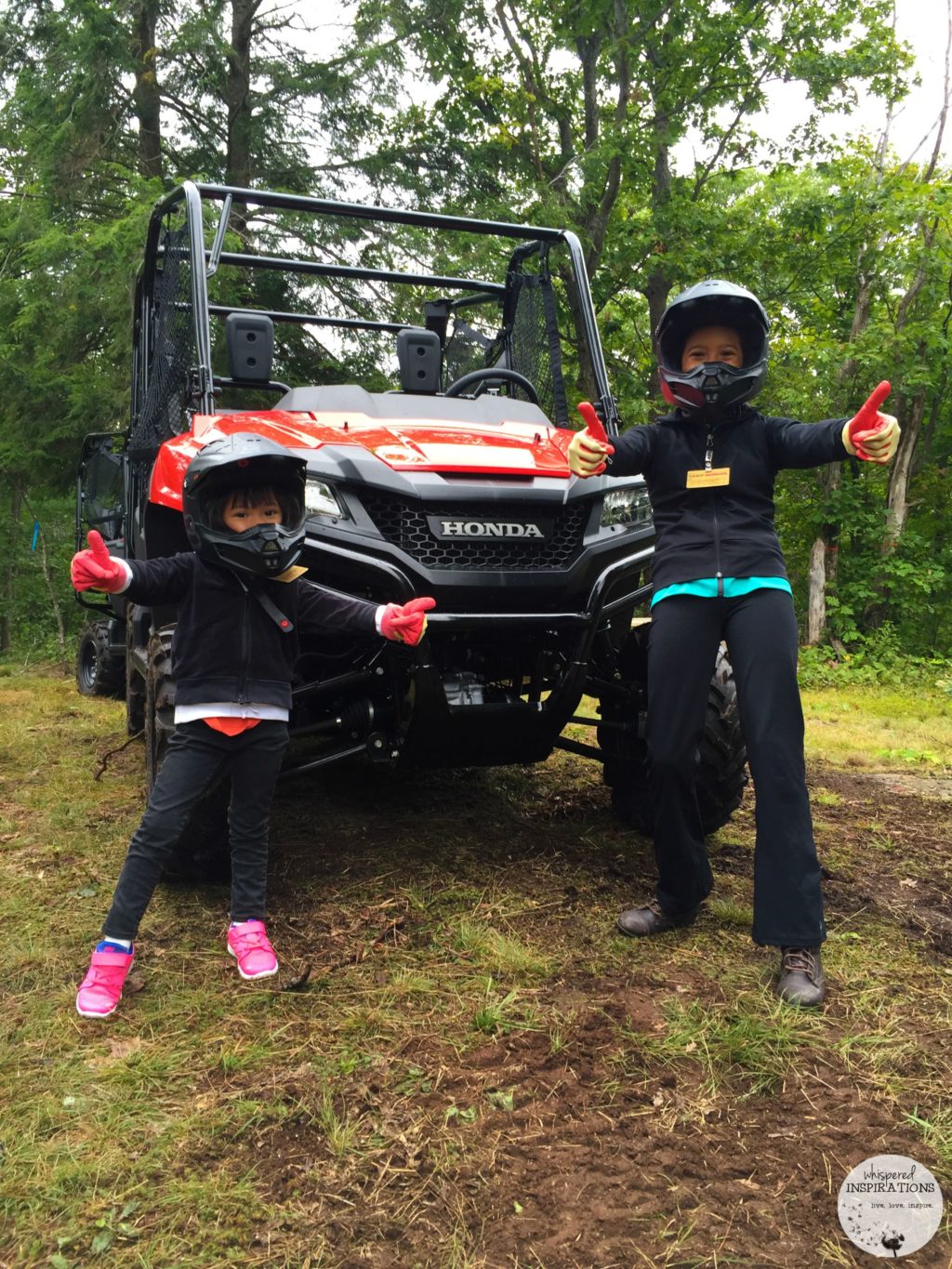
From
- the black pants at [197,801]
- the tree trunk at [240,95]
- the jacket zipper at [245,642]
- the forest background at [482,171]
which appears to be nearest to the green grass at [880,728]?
the forest background at [482,171]

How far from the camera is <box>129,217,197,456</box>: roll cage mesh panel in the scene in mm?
4309

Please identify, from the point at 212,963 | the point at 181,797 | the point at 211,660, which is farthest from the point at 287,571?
the point at 212,963

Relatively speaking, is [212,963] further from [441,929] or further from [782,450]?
[782,450]

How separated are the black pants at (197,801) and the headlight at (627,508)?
1.34m

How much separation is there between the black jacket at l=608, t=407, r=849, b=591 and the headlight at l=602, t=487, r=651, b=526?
41cm

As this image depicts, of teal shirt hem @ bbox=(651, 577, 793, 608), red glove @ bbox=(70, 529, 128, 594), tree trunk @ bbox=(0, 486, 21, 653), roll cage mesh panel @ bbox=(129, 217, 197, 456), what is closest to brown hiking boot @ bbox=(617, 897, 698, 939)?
teal shirt hem @ bbox=(651, 577, 793, 608)

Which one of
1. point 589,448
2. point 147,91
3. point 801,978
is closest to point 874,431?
point 589,448

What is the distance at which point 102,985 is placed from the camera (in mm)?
2766

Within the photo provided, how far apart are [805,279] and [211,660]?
12.0 metres

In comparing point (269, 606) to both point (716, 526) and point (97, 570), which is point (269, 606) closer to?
point (97, 570)

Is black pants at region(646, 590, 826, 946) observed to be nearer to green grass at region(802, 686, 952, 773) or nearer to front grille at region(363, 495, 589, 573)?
front grille at region(363, 495, 589, 573)

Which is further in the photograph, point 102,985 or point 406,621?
point 406,621

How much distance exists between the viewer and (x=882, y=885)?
3.93 m

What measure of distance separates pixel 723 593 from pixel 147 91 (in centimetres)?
1039
